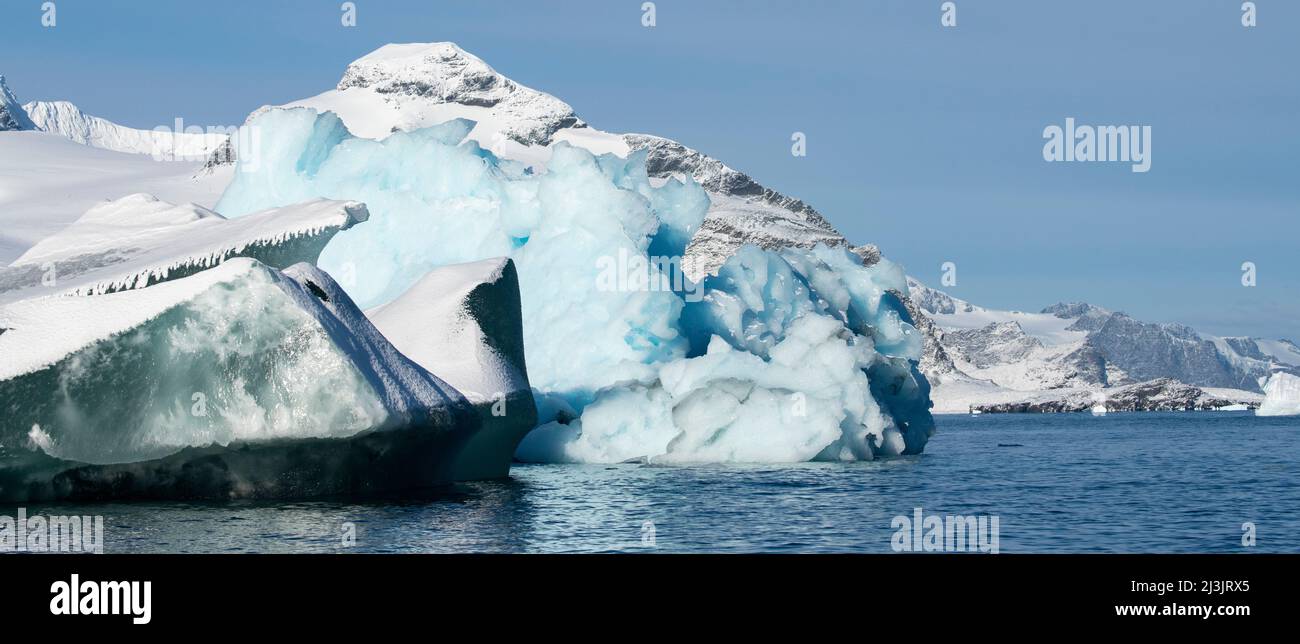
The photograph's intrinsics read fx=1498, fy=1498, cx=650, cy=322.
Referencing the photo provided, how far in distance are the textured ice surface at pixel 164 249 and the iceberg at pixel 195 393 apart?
3.16 m

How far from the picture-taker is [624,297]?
130 feet

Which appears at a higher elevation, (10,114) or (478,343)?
(10,114)

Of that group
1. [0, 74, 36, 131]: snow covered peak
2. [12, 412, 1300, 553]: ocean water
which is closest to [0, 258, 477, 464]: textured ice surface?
[12, 412, 1300, 553]: ocean water

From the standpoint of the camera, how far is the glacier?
3688cm

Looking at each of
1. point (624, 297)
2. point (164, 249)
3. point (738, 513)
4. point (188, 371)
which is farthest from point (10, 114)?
point (738, 513)

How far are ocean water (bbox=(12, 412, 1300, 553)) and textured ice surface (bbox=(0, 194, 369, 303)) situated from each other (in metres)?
5.40

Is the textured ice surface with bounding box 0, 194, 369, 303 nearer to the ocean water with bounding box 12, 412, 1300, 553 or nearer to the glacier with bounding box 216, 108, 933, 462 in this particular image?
the glacier with bounding box 216, 108, 933, 462

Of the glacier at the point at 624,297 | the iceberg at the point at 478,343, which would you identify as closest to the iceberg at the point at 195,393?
the iceberg at the point at 478,343

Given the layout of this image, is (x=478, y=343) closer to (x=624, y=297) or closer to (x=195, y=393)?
(x=195, y=393)

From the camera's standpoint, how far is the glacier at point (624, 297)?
36875 millimetres

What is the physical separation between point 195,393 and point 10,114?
524 ft
